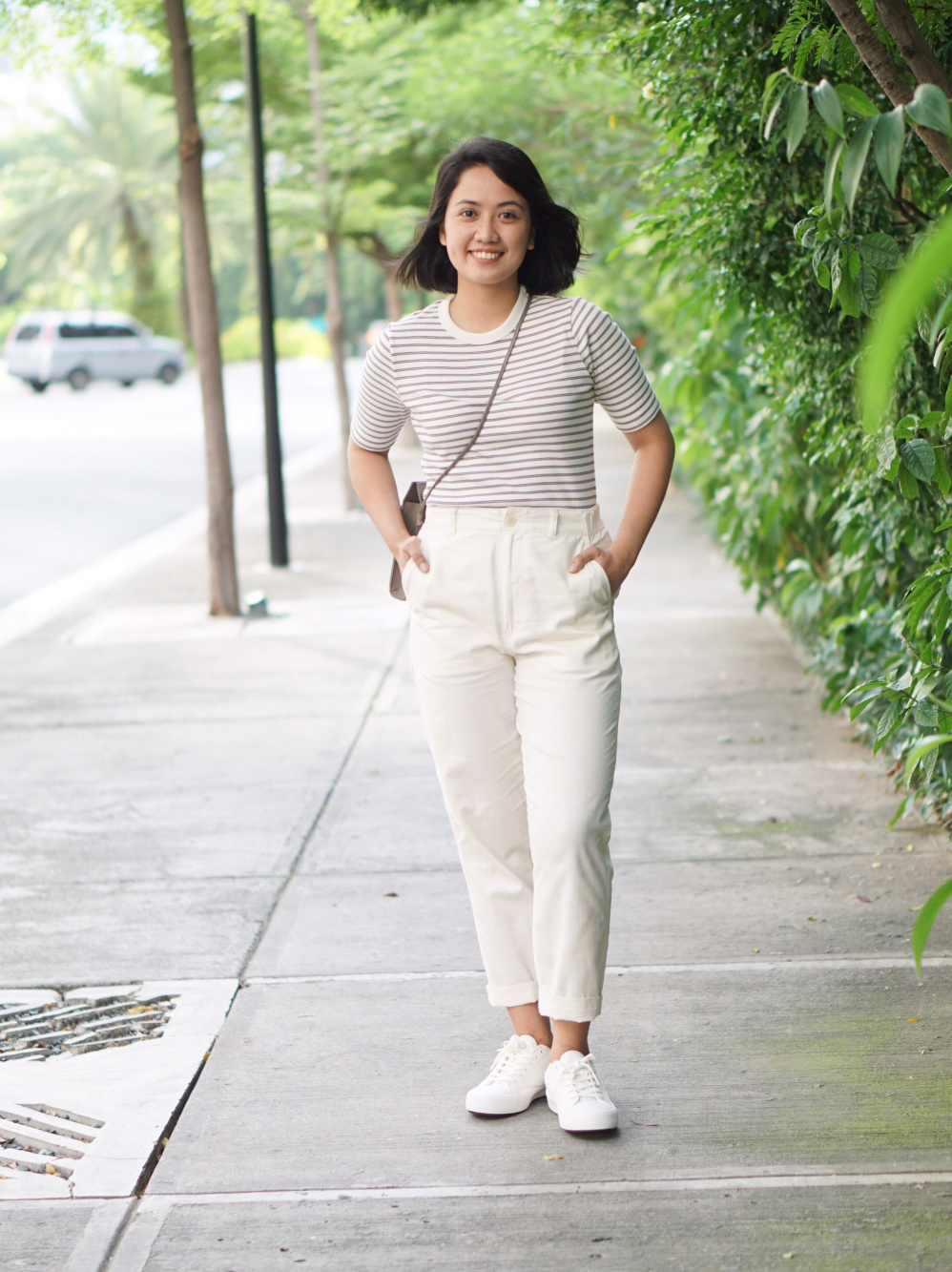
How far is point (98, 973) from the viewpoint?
419 centimetres

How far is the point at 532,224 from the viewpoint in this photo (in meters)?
3.25

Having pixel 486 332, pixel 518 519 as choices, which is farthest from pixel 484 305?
pixel 518 519

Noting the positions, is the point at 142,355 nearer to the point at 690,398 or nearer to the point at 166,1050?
the point at 690,398

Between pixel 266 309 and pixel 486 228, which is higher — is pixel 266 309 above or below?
below

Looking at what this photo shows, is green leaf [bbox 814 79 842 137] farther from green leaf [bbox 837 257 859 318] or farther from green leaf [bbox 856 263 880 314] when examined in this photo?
green leaf [bbox 856 263 880 314]

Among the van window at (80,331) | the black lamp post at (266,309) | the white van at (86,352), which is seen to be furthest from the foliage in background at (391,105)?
the van window at (80,331)

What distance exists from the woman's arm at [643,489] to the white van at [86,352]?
42.0 metres

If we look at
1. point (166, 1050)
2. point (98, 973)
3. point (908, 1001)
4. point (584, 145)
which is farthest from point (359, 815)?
point (584, 145)

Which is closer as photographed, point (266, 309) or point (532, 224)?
point (532, 224)

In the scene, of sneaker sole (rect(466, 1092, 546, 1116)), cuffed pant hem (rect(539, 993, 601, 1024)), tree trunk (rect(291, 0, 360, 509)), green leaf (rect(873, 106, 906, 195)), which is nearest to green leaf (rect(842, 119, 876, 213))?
green leaf (rect(873, 106, 906, 195))

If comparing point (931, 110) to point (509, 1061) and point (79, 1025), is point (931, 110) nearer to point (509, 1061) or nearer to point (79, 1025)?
point (509, 1061)

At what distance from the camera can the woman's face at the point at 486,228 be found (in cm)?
314

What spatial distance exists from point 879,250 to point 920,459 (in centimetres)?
62

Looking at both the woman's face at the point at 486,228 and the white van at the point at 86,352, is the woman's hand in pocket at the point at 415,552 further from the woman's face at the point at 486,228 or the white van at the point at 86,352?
the white van at the point at 86,352
